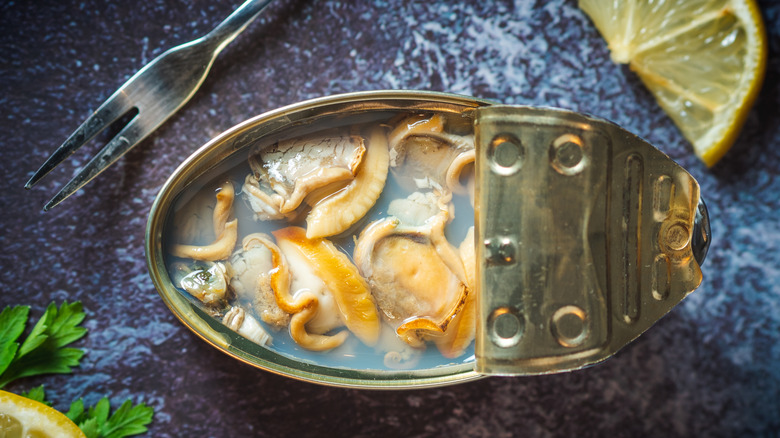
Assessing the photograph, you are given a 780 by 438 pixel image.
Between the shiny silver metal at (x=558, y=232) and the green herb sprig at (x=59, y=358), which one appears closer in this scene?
the shiny silver metal at (x=558, y=232)

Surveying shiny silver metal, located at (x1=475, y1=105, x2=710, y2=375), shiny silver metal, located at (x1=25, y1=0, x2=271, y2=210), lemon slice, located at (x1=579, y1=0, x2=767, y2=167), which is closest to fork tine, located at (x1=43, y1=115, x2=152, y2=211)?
shiny silver metal, located at (x1=25, y1=0, x2=271, y2=210)

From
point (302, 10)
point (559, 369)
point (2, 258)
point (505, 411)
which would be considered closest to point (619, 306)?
point (559, 369)

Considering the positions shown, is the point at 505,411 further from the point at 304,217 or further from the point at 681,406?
the point at 304,217

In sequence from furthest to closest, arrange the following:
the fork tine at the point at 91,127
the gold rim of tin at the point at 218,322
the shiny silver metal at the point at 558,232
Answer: the fork tine at the point at 91,127
the gold rim of tin at the point at 218,322
the shiny silver metal at the point at 558,232

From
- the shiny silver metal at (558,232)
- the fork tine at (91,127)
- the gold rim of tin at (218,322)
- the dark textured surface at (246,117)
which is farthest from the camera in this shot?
the dark textured surface at (246,117)

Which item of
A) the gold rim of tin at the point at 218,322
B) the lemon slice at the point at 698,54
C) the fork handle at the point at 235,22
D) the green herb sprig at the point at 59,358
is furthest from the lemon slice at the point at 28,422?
the lemon slice at the point at 698,54

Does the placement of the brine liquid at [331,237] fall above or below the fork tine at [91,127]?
below

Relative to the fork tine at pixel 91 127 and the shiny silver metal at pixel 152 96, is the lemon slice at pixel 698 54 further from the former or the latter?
the fork tine at pixel 91 127
